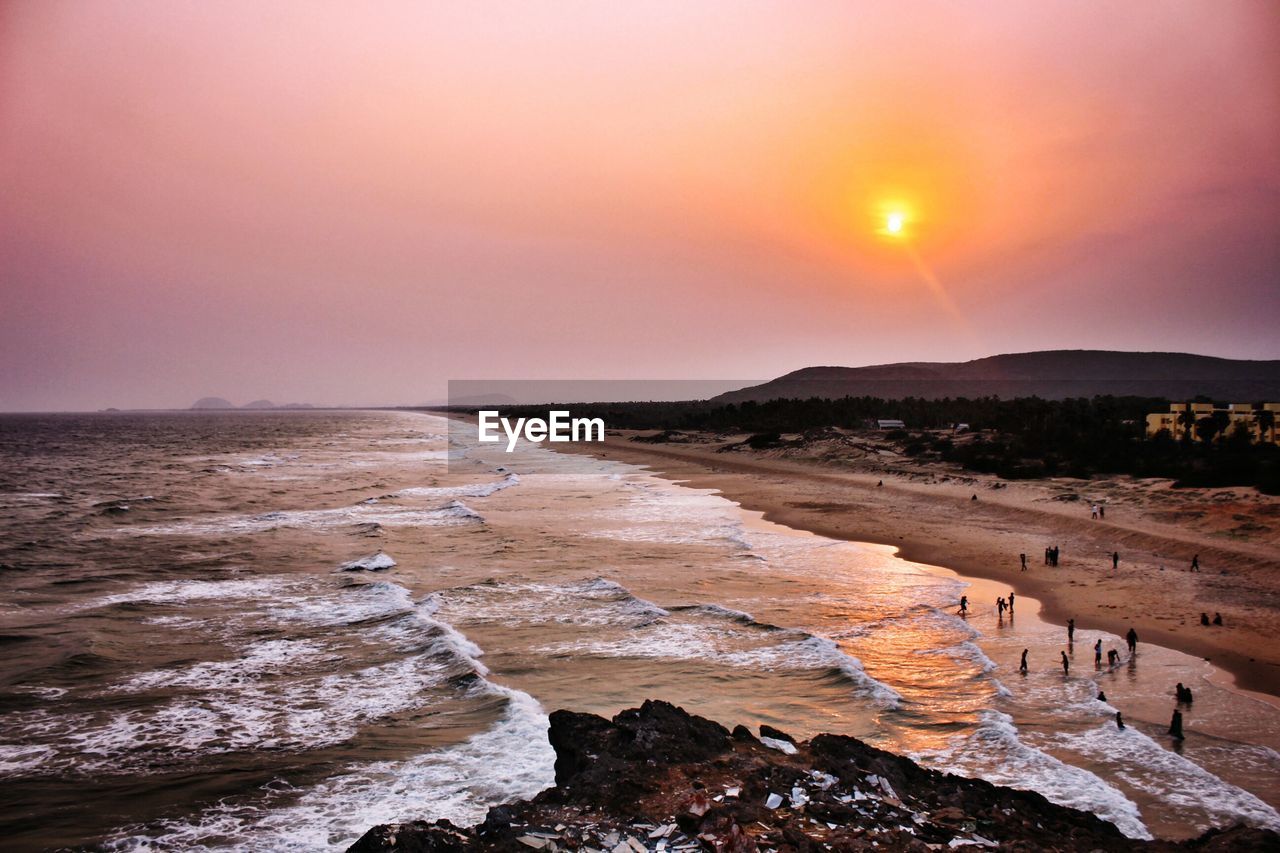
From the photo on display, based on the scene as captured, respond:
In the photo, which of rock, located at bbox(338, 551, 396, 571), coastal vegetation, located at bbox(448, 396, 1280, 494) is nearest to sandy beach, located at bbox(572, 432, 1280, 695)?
coastal vegetation, located at bbox(448, 396, 1280, 494)

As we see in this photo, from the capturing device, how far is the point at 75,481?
59.9 m

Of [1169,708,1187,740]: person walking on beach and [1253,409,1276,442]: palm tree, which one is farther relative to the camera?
[1253,409,1276,442]: palm tree

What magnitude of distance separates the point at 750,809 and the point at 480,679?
8208mm

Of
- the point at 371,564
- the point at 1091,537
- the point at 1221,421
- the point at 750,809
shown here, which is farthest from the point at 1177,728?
the point at 1221,421

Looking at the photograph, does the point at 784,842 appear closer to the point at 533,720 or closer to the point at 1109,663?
the point at 533,720

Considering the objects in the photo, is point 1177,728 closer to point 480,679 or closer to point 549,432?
point 480,679

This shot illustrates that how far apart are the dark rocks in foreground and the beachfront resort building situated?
55.5m

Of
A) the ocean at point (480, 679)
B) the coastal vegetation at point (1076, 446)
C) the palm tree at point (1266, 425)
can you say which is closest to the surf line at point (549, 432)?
the coastal vegetation at point (1076, 446)

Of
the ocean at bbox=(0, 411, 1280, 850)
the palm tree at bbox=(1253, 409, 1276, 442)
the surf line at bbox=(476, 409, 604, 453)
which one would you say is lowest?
the ocean at bbox=(0, 411, 1280, 850)

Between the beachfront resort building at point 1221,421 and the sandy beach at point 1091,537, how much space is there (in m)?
20.8

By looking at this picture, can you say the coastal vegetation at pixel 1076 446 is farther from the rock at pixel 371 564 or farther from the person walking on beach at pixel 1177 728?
the rock at pixel 371 564

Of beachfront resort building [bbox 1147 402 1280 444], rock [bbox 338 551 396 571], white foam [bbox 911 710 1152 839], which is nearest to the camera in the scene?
white foam [bbox 911 710 1152 839]

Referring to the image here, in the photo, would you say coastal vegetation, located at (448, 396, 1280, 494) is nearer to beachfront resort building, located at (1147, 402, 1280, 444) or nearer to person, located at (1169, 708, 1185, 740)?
beachfront resort building, located at (1147, 402, 1280, 444)

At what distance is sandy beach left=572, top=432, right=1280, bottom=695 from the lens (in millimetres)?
19328
